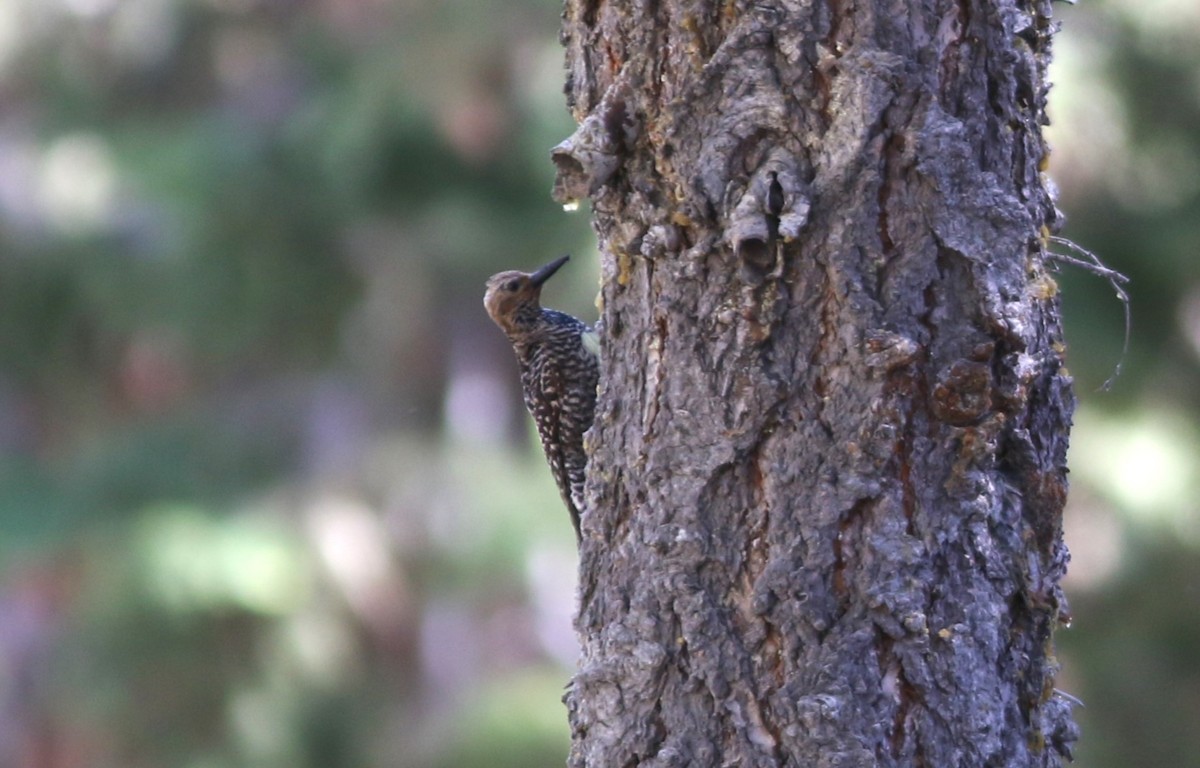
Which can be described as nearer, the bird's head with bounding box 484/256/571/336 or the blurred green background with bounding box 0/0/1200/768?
the bird's head with bounding box 484/256/571/336

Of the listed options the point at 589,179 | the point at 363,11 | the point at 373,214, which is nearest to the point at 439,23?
the point at 373,214

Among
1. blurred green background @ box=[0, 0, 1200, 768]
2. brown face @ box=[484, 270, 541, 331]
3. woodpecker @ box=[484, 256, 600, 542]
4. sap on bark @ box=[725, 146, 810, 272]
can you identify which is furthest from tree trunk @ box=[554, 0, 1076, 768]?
blurred green background @ box=[0, 0, 1200, 768]

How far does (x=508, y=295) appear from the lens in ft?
17.1

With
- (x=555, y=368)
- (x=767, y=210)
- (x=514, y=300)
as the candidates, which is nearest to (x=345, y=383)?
(x=514, y=300)

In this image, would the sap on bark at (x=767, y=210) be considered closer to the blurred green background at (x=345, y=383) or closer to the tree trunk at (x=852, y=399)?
the tree trunk at (x=852, y=399)

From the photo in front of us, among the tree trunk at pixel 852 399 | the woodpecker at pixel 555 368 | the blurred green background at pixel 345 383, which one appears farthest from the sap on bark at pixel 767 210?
the blurred green background at pixel 345 383

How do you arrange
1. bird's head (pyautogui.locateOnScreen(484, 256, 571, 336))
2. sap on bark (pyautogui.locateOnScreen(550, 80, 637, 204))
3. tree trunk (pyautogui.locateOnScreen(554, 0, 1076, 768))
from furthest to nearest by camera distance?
bird's head (pyautogui.locateOnScreen(484, 256, 571, 336))
sap on bark (pyautogui.locateOnScreen(550, 80, 637, 204))
tree trunk (pyautogui.locateOnScreen(554, 0, 1076, 768))

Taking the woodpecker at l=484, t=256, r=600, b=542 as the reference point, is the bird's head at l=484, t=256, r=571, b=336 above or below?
above

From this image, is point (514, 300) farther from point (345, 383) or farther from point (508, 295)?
point (345, 383)

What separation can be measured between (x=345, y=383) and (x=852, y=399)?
12.9 meters

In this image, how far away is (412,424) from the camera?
15125 mm

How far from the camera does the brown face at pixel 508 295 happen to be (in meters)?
5.20

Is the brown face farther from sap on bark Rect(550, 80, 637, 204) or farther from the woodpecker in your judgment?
sap on bark Rect(550, 80, 637, 204)

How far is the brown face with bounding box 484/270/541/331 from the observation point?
5.20 metres
